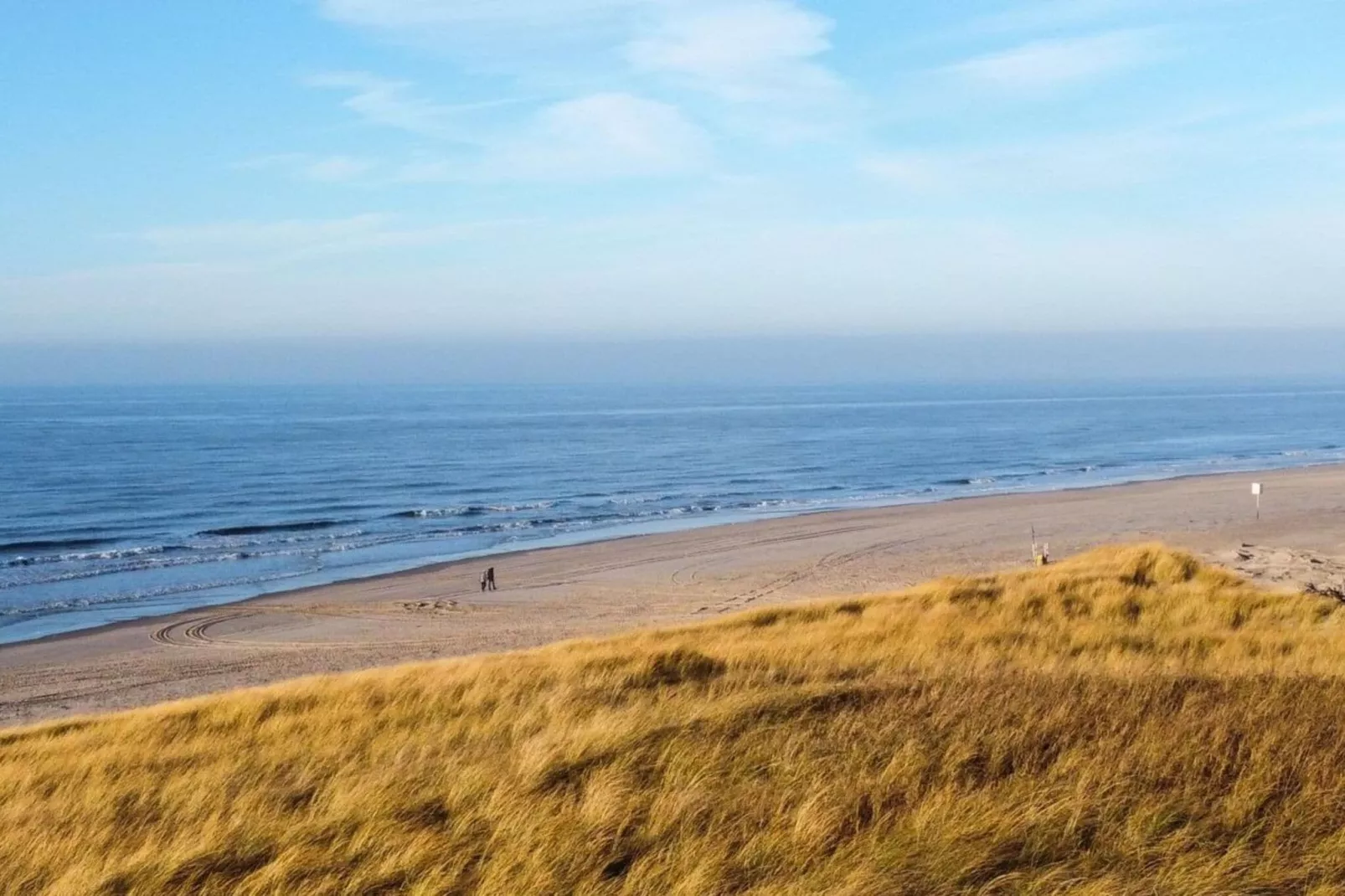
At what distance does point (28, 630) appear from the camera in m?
26.0

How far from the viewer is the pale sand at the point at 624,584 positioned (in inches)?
819

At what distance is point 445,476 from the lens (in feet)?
202

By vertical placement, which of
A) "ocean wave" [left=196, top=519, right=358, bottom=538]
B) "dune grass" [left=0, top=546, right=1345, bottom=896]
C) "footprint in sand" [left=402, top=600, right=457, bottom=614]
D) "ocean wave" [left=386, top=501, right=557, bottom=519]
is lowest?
"ocean wave" [left=386, top=501, right=557, bottom=519]

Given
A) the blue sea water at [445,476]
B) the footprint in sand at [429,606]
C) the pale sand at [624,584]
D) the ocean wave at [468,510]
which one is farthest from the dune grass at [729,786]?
the ocean wave at [468,510]

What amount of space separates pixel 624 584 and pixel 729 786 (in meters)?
24.0

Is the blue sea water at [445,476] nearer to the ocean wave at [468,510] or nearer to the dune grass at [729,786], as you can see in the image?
the ocean wave at [468,510]

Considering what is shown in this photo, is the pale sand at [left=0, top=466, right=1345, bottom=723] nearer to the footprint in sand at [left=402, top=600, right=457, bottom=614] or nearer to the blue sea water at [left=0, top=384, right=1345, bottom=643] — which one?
the footprint in sand at [left=402, top=600, right=457, bottom=614]

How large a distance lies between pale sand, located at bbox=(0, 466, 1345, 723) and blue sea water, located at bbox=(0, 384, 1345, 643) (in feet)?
10.4

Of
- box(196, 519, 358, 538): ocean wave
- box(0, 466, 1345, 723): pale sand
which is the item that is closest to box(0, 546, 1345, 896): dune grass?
box(0, 466, 1345, 723): pale sand

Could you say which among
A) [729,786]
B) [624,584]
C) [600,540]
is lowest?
[600,540]

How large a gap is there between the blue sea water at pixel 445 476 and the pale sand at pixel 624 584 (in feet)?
10.4

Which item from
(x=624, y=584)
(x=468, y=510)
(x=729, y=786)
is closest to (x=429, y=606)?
(x=624, y=584)

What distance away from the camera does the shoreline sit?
1038 inches

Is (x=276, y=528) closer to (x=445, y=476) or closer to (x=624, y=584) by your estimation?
(x=624, y=584)
